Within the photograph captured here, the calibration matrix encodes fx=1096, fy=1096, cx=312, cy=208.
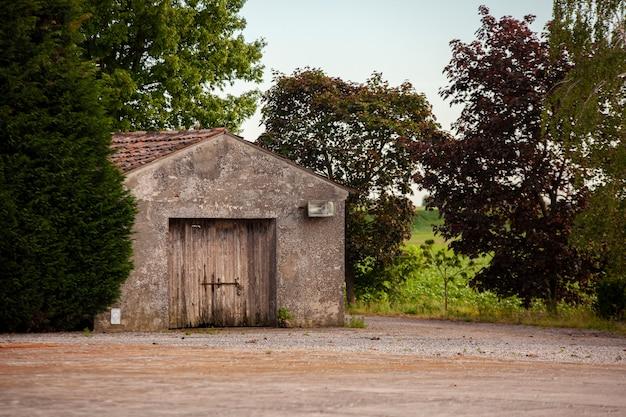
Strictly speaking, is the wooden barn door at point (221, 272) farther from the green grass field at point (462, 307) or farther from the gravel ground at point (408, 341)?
the green grass field at point (462, 307)

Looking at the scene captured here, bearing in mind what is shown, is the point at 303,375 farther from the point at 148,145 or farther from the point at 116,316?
the point at 148,145

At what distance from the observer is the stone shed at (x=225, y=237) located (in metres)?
20.3

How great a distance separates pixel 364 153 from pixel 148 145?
11.3m

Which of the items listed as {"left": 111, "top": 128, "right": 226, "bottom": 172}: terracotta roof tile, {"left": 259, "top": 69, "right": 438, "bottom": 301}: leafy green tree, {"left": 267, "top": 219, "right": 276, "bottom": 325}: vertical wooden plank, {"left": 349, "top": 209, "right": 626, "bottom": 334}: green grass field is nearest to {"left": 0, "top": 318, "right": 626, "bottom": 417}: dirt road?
{"left": 267, "top": 219, "right": 276, "bottom": 325}: vertical wooden plank

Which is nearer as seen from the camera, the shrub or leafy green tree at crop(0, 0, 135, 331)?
leafy green tree at crop(0, 0, 135, 331)

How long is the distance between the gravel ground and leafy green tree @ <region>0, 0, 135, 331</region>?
659mm

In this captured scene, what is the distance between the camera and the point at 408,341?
18500mm

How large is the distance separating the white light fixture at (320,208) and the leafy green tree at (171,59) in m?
12.0

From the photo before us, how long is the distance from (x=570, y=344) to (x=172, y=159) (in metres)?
7.96

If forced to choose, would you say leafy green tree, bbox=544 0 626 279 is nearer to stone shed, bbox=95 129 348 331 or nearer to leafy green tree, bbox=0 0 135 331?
stone shed, bbox=95 129 348 331

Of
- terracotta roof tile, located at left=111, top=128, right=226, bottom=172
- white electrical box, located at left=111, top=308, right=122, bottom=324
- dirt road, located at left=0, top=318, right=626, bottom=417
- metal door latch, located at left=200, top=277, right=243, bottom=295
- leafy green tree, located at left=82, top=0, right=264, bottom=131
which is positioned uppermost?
leafy green tree, located at left=82, top=0, right=264, bottom=131

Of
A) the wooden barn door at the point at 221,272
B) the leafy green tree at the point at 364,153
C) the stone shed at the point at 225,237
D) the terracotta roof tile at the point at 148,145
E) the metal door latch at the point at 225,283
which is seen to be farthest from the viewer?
the leafy green tree at the point at 364,153

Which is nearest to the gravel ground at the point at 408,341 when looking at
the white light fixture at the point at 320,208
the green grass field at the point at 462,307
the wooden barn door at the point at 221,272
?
the wooden barn door at the point at 221,272

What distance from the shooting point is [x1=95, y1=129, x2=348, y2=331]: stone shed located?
20.3 meters
